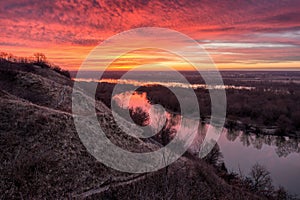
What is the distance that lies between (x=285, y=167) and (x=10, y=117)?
67.3 ft

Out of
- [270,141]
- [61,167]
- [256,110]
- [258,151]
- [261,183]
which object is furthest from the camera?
[256,110]

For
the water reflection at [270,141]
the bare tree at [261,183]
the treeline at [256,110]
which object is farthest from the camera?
the treeline at [256,110]

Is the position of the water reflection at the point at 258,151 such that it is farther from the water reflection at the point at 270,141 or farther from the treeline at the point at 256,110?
the treeline at the point at 256,110

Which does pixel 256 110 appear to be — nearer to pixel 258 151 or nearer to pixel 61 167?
pixel 258 151

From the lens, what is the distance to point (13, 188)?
1028 cm

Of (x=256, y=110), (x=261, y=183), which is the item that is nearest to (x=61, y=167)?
(x=261, y=183)

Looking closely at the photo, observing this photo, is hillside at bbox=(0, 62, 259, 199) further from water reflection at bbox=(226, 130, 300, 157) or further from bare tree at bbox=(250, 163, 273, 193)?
water reflection at bbox=(226, 130, 300, 157)

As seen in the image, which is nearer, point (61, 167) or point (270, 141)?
point (61, 167)

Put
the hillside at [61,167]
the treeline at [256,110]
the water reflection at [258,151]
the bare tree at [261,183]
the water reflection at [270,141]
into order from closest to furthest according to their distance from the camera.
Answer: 1. the hillside at [61,167]
2. the bare tree at [261,183]
3. the water reflection at [258,151]
4. the water reflection at [270,141]
5. the treeline at [256,110]

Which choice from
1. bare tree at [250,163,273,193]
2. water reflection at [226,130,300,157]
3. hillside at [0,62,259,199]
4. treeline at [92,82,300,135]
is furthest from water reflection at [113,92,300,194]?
hillside at [0,62,259,199]

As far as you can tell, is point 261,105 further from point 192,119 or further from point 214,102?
A: point 192,119

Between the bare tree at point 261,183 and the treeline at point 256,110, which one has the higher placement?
the treeline at point 256,110

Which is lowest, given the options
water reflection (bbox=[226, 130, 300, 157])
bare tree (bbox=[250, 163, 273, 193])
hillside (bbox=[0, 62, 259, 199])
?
bare tree (bbox=[250, 163, 273, 193])

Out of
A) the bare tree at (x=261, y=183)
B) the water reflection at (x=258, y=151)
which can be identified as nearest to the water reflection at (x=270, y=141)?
the water reflection at (x=258, y=151)
